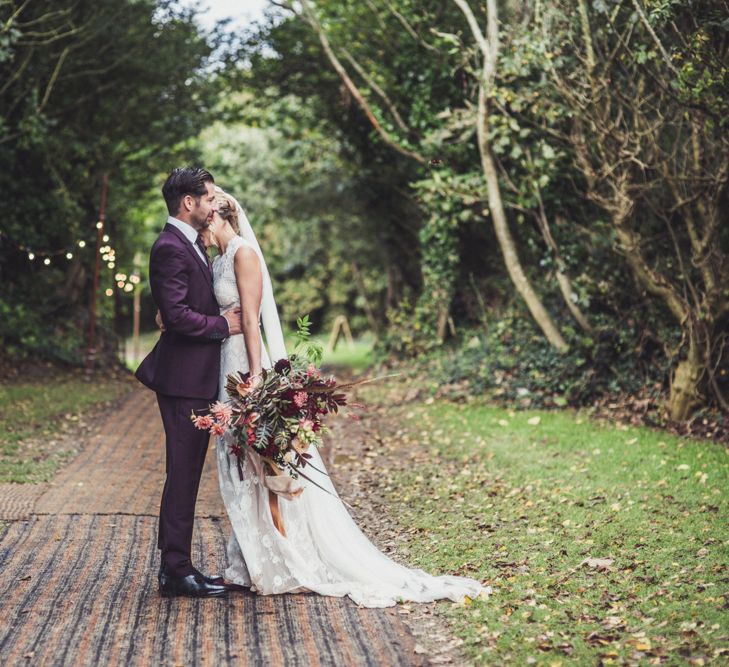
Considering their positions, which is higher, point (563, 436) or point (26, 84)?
point (26, 84)

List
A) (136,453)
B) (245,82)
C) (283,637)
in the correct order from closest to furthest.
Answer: (283,637) < (136,453) < (245,82)

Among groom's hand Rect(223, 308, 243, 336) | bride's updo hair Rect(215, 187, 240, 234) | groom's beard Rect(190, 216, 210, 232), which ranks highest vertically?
bride's updo hair Rect(215, 187, 240, 234)

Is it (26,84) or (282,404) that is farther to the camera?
(26,84)

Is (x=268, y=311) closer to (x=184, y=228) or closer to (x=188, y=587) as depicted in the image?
(x=184, y=228)

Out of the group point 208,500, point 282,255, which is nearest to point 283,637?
point 208,500

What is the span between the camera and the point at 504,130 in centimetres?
1148

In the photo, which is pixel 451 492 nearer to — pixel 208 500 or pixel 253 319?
pixel 208 500

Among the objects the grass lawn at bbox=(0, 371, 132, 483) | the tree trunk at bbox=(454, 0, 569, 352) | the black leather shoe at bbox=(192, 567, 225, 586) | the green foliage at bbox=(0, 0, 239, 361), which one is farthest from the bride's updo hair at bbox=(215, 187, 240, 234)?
the green foliage at bbox=(0, 0, 239, 361)

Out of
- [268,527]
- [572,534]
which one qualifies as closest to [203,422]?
[268,527]

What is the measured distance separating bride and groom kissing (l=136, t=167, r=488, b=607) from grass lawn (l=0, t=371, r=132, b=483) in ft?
11.6

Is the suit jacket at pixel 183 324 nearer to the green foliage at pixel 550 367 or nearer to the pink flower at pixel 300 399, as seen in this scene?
the pink flower at pixel 300 399

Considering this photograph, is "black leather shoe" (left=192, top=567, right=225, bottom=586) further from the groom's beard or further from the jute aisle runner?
the groom's beard

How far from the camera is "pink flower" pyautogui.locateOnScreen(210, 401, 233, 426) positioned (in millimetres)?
4719

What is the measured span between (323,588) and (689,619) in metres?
1.90
